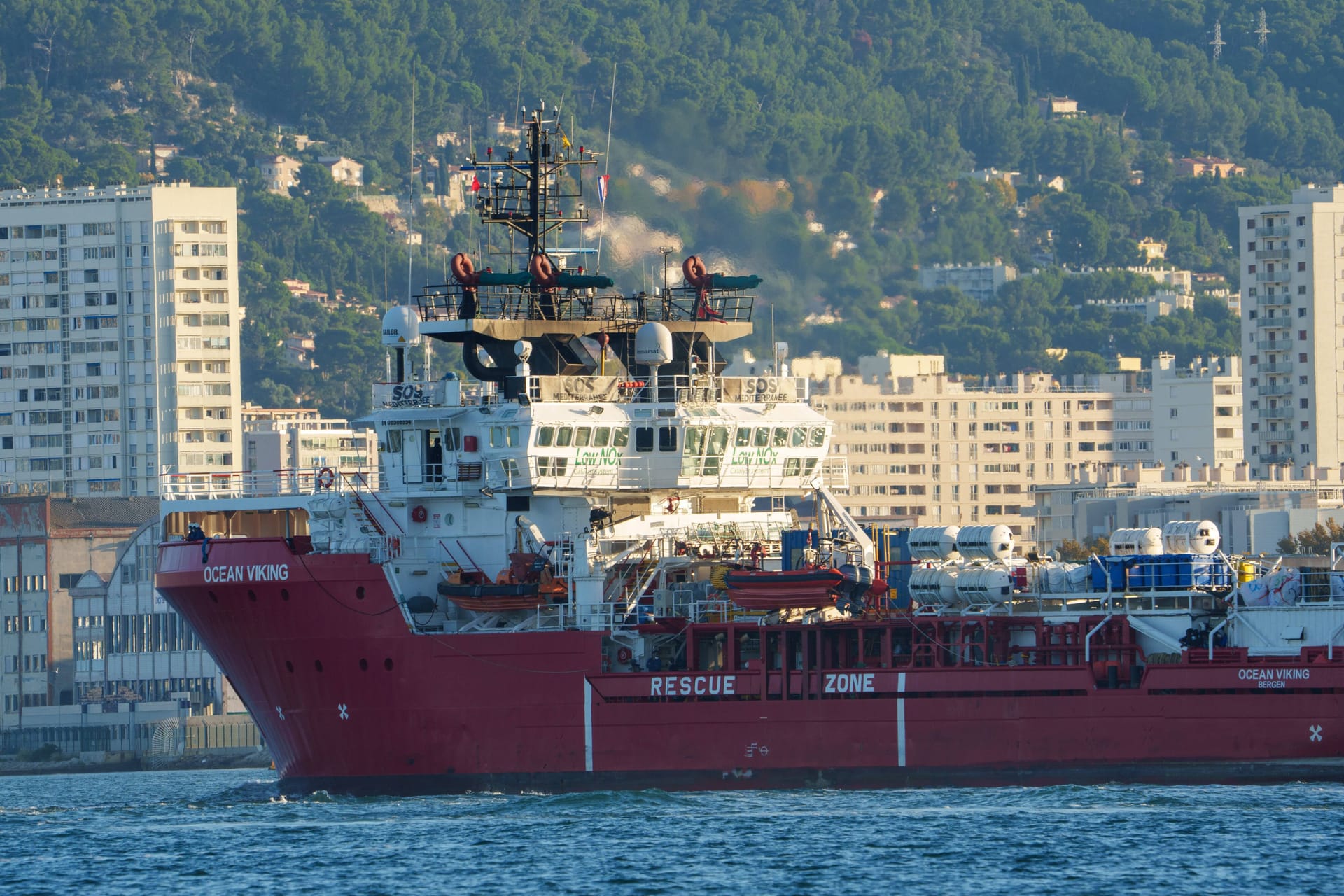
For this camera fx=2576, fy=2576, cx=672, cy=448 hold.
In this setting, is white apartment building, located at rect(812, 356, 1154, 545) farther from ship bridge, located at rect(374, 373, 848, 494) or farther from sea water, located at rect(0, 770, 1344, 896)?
sea water, located at rect(0, 770, 1344, 896)

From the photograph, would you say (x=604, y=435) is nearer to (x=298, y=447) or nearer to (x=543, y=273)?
(x=543, y=273)

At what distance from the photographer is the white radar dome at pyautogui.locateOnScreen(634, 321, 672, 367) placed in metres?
52.8

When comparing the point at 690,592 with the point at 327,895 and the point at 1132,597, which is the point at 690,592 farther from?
the point at 327,895

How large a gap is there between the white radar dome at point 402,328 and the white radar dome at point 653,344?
5.59 metres

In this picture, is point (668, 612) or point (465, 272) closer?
point (668, 612)

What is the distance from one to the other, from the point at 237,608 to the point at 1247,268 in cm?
10175

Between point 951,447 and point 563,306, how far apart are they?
326ft

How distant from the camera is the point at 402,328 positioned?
55.8 meters

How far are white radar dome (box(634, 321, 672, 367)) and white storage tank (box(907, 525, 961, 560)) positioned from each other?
20.4 ft

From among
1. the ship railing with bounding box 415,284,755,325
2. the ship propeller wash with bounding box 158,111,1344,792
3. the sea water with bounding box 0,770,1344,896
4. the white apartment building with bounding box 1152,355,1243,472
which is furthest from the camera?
the white apartment building with bounding box 1152,355,1243,472

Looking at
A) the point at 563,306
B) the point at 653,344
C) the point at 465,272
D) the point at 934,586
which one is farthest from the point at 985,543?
the point at 465,272

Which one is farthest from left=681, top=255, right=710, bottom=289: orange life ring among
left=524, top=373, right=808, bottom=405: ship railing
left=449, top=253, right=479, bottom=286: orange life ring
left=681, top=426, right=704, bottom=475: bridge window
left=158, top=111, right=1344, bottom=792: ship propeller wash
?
left=449, top=253, right=479, bottom=286: orange life ring

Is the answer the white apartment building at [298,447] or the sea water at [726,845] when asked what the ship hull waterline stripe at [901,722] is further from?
the white apartment building at [298,447]

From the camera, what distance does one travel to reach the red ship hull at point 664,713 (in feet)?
156
